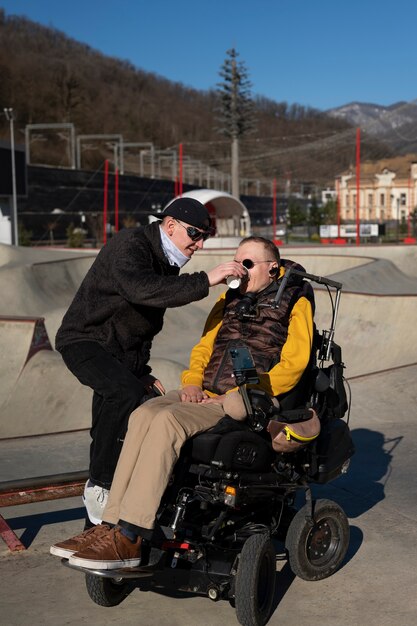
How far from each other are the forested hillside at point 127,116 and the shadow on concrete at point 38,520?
113714 millimetres

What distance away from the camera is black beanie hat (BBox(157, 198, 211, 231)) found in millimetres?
4047

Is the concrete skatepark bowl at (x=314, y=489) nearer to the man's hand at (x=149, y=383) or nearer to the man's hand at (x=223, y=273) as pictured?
the man's hand at (x=149, y=383)

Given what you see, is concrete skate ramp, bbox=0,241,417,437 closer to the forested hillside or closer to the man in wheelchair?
the man in wheelchair

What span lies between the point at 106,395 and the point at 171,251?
0.80 m

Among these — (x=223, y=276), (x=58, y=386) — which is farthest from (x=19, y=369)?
(x=223, y=276)

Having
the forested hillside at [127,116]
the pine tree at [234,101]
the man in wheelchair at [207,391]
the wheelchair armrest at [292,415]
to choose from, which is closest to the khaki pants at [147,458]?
the man in wheelchair at [207,391]

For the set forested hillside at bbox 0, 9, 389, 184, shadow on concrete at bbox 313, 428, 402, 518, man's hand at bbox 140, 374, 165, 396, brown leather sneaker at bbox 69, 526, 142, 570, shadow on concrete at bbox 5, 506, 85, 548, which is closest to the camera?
brown leather sneaker at bbox 69, 526, 142, 570

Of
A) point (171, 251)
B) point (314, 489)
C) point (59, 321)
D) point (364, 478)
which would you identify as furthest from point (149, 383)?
point (59, 321)

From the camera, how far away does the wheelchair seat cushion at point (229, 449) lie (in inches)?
149

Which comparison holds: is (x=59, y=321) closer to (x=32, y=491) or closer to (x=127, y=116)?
(x=32, y=491)

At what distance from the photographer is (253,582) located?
12.3 ft

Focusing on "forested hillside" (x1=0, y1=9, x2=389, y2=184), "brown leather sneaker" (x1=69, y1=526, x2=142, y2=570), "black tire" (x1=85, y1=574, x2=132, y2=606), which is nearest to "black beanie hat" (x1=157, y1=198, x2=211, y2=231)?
"brown leather sneaker" (x1=69, y1=526, x2=142, y2=570)

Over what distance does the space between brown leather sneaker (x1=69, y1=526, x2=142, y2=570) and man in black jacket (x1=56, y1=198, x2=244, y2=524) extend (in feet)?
1.58

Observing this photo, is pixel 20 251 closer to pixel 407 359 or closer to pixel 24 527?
pixel 407 359
